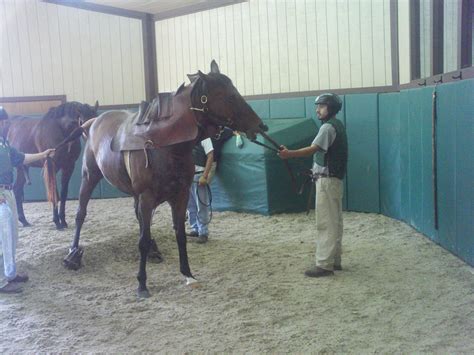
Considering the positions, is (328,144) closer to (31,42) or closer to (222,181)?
(222,181)

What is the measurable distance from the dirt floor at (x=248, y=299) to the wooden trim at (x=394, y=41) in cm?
205

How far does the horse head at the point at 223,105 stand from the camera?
403 centimetres

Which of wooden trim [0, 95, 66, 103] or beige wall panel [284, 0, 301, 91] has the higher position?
beige wall panel [284, 0, 301, 91]

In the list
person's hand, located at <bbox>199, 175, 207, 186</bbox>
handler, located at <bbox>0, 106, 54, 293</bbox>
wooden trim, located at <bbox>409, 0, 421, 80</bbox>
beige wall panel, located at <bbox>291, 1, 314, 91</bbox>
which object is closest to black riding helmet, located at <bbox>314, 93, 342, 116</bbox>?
person's hand, located at <bbox>199, 175, 207, 186</bbox>

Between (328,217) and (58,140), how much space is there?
14.3ft

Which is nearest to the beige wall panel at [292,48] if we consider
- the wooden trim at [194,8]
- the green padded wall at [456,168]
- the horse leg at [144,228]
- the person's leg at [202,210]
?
the wooden trim at [194,8]

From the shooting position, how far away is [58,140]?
23.9 feet

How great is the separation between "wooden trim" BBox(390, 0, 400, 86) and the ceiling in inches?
105

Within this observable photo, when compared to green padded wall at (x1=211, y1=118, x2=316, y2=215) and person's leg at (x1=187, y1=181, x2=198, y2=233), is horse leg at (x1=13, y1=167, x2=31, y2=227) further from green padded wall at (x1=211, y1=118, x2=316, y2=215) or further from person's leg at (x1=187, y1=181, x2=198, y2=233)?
green padded wall at (x1=211, y1=118, x2=316, y2=215)

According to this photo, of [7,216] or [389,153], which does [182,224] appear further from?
[389,153]

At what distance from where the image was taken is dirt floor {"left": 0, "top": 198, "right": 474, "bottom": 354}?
3303 millimetres

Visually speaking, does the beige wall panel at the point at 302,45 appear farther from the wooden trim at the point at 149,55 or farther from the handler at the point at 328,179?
the handler at the point at 328,179

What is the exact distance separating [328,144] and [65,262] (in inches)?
108

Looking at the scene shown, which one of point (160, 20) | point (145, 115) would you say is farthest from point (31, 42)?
point (145, 115)
